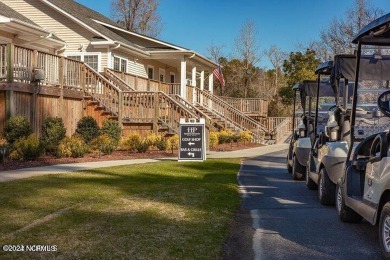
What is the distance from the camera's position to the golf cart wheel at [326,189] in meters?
7.80

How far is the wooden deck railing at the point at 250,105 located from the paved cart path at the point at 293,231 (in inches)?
945

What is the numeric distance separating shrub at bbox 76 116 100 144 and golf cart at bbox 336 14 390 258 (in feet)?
37.0

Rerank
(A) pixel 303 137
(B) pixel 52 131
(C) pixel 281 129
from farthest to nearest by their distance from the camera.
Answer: (C) pixel 281 129 → (B) pixel 52 131 → (A) pixel 303 137

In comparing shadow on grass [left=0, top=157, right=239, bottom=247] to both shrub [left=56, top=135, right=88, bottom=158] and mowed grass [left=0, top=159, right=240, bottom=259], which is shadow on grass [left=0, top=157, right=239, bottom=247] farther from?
shrub [left=56, top=135, right=88, bottom=158]

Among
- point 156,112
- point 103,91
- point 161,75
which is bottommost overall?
point 156,112

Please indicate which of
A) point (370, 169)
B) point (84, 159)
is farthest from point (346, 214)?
point (84, 159)

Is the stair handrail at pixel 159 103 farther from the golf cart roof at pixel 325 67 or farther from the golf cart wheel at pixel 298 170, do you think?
the golf cart roof at pixel 325 67

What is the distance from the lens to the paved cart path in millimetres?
5266

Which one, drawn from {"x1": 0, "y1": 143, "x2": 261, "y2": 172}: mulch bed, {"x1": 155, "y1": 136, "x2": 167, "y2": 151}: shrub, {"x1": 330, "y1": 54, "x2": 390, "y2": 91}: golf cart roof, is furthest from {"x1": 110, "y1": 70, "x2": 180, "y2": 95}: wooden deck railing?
{"x1": 330, "y1": 54, "x2": 390, "y2": 91}: golf cart roof

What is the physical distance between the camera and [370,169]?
223 inches

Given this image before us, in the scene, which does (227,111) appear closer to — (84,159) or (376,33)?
(84,159)

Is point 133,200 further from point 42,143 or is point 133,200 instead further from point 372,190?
point 42,143

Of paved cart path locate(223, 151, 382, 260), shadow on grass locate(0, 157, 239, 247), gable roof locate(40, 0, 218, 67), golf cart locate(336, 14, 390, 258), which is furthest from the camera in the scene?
gable roof locate(40, 0, 218, 67)

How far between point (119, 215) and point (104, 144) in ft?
30.3
